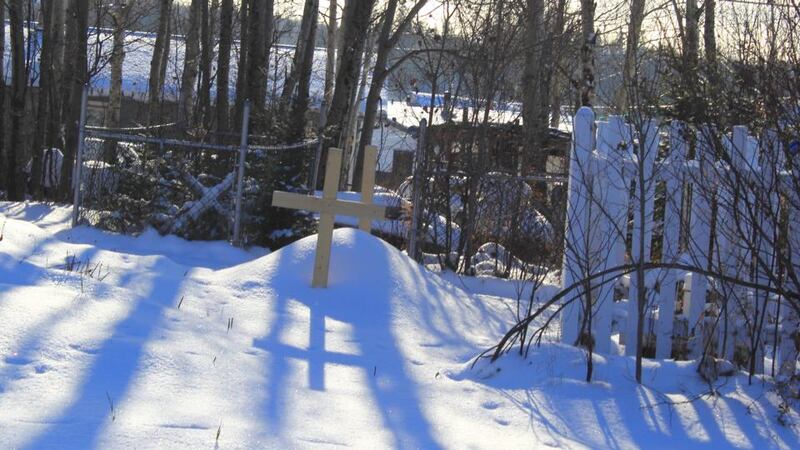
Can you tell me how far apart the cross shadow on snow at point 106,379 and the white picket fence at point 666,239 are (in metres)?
2.61

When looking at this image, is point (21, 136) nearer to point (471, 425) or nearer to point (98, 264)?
point (98, 264)

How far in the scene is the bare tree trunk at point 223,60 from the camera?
52.9ft

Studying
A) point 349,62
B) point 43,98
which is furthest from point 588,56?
point 43,98

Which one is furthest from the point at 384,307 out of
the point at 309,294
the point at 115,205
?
the point at 115,205

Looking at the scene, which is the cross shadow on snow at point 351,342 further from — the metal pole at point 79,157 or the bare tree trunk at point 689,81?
the metal pole at point 79,157

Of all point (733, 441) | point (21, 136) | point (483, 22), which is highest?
point (483, 22)

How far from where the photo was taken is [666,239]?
589cm

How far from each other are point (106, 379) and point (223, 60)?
13.5m

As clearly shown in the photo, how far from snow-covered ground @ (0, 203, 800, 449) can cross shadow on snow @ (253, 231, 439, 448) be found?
0.02 m

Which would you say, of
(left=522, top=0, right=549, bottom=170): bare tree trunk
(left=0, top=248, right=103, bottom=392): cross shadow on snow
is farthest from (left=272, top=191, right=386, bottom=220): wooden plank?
(left=522, top=0, right=549, bottom=170): bare tree trunk

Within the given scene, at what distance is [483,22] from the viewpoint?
12.6 metres

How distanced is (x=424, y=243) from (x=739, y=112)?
4.51m

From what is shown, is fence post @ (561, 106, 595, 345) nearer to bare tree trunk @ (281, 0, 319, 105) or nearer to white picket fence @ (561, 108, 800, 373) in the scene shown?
white picket fence @ (561, 108, 800, 373)

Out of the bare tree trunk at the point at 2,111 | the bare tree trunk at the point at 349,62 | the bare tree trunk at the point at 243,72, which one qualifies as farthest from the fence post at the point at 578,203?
the bare tree trunk at the point at 2,111
